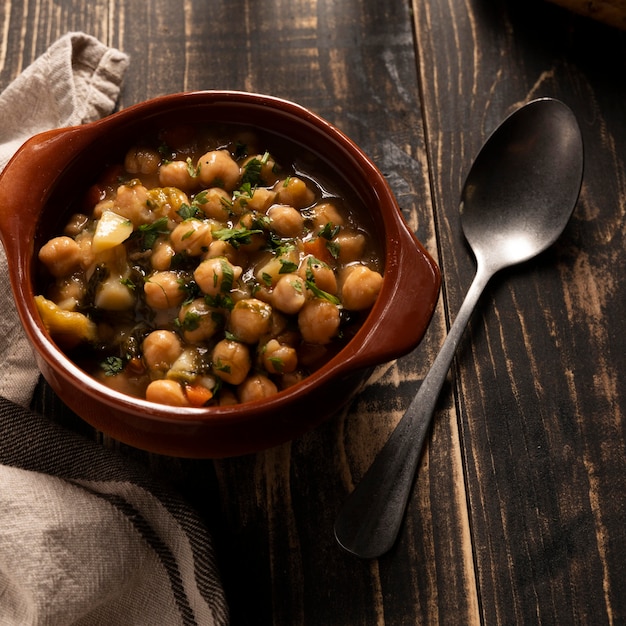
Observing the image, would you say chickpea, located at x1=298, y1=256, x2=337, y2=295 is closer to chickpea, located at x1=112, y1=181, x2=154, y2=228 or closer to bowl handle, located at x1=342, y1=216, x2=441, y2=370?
bowl handle, located at x1=342, y1=216, x2=441, y2=370

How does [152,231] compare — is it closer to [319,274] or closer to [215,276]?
[215,276]

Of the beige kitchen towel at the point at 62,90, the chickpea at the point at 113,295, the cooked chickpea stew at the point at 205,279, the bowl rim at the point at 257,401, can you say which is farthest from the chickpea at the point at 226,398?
A: the beige kitchen towel at the point at 62,90

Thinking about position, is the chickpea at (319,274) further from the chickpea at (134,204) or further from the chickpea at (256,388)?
the chickpea at (134,204)

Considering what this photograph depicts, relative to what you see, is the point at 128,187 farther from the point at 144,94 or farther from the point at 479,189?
the point at 479,189

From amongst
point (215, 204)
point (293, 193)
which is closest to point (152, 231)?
point (215, 204)

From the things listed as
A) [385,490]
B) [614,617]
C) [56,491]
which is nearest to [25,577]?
[56,491]
